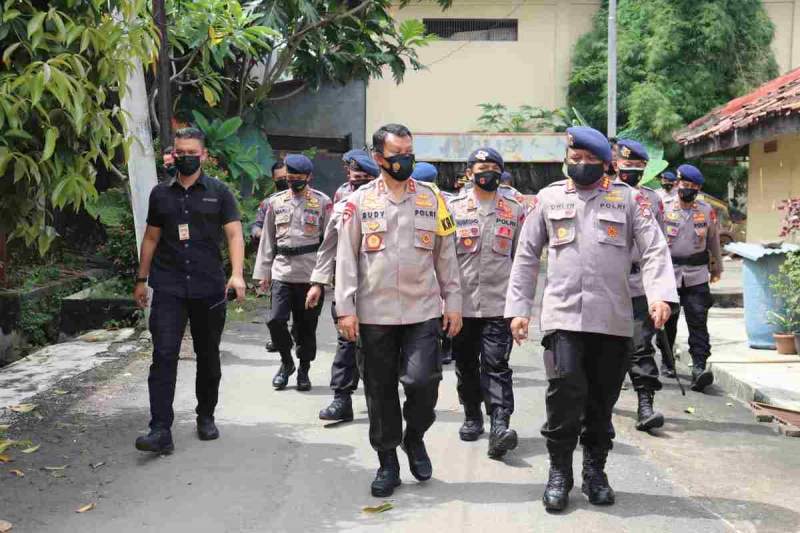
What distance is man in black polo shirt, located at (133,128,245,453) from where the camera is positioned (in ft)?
19.7

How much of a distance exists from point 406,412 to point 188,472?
1360 millimetres

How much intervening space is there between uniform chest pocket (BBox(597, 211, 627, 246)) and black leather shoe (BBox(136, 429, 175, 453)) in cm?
291

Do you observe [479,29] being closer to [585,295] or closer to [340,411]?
[340,411]

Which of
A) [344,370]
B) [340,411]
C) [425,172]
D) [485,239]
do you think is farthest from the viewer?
[425,172]

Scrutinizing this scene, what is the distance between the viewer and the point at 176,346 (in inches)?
238

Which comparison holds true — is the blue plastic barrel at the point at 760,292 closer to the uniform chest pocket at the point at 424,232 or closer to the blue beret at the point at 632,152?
the blue beret at the point at 632,152

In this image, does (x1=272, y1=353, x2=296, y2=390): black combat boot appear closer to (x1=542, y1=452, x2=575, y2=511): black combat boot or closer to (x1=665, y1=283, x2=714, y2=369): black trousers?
(x1=665, y1=283, x2=714, y2=369): black trousers

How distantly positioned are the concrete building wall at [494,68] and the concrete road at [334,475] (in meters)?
21.4

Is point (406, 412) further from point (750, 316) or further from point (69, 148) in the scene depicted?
point (750, 316)

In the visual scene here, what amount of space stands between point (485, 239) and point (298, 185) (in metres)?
2.14

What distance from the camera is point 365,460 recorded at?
5969 millimetres

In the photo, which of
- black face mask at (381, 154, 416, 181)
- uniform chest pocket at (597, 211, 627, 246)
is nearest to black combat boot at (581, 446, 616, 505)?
uniform chest pocket at (597, 211, 627, 246)

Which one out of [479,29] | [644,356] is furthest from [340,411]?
[479,29]

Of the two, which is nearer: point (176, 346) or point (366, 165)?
point (176, 346)
